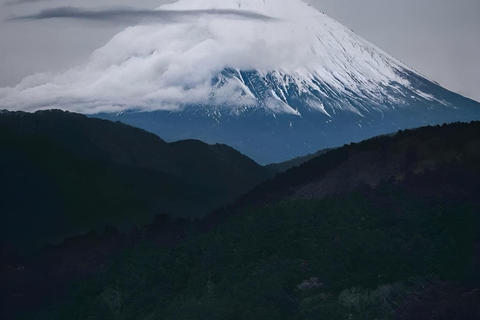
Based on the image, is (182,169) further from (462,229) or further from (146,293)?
(462,229)

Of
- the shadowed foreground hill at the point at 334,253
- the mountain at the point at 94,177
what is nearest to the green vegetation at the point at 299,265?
A: the shadowed foreground hill at the point at 334,253

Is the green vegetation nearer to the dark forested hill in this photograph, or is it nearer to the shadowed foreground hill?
the shadowed foreground hill

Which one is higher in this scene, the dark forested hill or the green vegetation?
the dark forested hill

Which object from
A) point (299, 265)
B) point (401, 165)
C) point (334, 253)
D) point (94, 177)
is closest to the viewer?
point (334, 253)

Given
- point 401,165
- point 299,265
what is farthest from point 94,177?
point 299,265

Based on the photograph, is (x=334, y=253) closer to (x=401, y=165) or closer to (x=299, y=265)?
(x=299, y=265)

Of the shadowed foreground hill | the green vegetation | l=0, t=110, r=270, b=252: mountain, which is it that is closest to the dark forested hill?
the shadowed foreground hill

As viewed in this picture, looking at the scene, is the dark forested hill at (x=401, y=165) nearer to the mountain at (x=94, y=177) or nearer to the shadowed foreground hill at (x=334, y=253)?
the shadowed foreground hill at (x=334, y=253)
